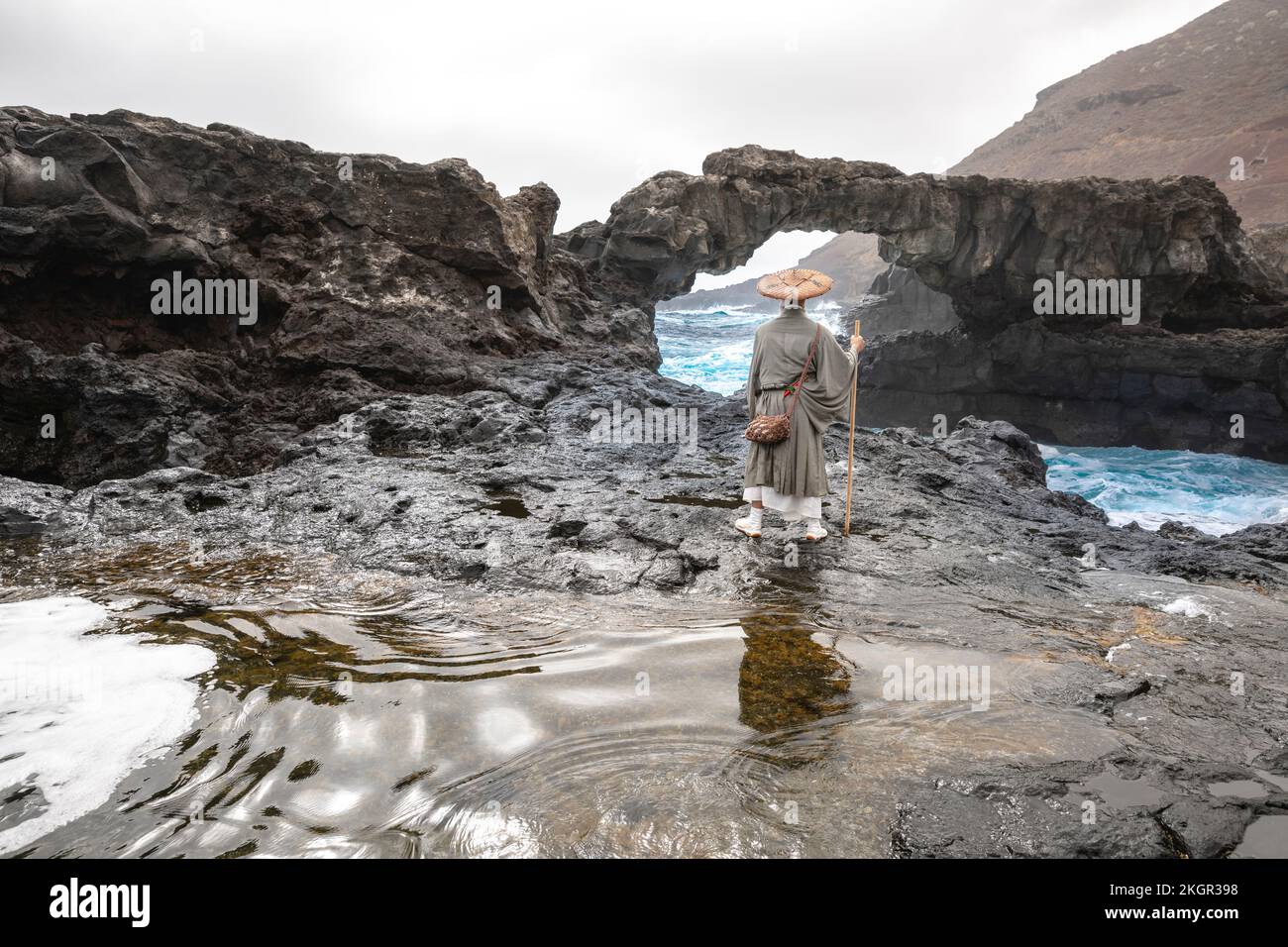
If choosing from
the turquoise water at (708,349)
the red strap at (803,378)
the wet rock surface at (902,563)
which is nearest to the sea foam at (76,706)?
the wet rock surface at (902,563)

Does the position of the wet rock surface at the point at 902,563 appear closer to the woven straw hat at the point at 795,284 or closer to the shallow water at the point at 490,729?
the shallow water at the point at 490,729

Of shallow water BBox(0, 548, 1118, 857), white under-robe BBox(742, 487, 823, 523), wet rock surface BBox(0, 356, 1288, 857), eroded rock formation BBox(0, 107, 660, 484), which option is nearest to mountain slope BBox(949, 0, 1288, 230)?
eroded rock formation BBox(0, 107, 660, 484)

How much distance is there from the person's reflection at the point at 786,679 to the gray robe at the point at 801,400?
1759 millimetres

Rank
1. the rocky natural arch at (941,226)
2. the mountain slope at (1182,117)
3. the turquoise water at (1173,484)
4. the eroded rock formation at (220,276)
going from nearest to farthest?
1. the eroded rock formation at (220,276)
2. the turquoise water at (1173,484)
3. the rocky natural arch at (941,226)
4. the mountain slope at (1182,117)

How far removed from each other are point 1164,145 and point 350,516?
323 feet

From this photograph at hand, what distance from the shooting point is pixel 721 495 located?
6.71 m

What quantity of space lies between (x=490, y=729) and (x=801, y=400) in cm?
372

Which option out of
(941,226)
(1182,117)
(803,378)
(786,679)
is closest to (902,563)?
(803,378)

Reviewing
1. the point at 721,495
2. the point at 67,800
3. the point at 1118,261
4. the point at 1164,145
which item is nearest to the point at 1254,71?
the point at 1164,145

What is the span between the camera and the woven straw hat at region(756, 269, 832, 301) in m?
5.45

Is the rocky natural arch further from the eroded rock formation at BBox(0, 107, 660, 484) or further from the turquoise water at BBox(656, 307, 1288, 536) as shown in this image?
the eroded rock formation at BBox(0, 107, 660, 484)

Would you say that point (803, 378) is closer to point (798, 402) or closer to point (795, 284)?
point (798, 402)

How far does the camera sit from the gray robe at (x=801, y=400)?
5371 mm
